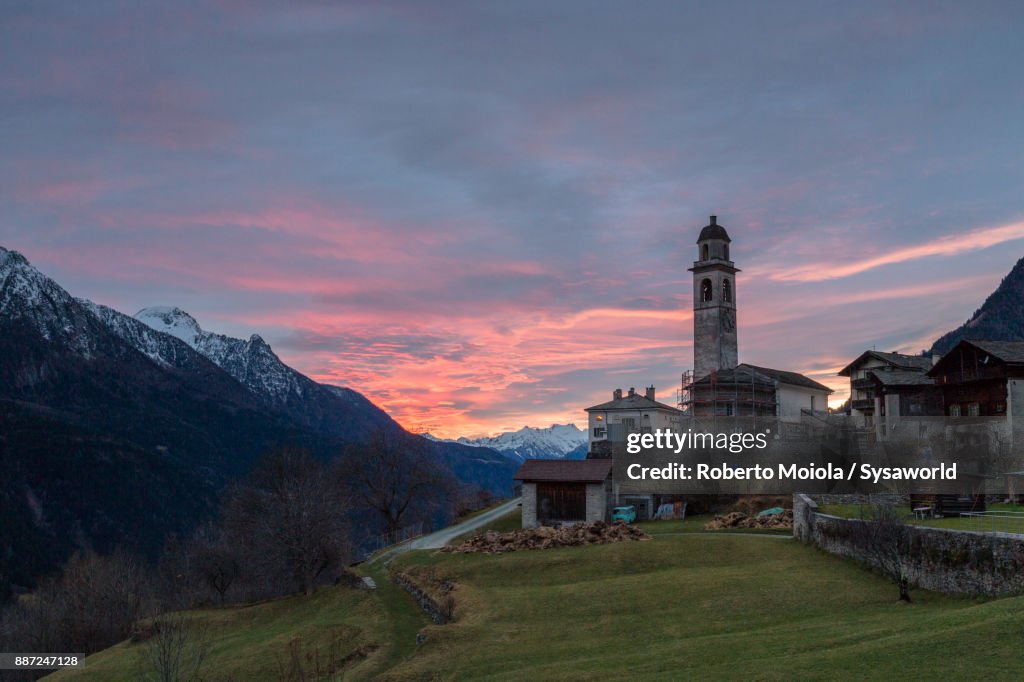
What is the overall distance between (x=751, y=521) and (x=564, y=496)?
16.1 m

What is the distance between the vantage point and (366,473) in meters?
93.5

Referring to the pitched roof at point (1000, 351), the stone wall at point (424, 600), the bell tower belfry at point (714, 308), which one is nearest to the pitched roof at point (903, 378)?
the pitched roof at point (1000, 351)

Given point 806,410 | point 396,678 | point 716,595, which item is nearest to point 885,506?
Answer: point 716,595

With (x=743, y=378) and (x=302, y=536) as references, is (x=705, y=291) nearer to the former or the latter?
(x=743, y=378)

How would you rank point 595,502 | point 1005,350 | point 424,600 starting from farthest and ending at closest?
point 1005,350 < point 595,502 < point 424,600

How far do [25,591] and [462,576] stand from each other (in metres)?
144

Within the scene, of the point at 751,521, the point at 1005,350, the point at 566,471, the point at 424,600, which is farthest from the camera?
the point at 1005,350

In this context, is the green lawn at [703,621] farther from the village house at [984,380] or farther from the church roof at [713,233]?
the church roof at [713,233]

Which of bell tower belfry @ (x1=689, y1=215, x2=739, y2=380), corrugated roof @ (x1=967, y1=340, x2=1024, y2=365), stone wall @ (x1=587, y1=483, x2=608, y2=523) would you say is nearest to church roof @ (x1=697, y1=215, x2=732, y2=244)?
bell tower belfry @ (x1=689, y1=215, x2=739, y2=380)

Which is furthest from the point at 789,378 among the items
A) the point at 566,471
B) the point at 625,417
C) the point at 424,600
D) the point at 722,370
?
the point at 424,600

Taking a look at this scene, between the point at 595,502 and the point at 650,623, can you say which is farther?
the point at 595,502

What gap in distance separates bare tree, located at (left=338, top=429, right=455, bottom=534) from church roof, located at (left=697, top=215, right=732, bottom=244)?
47.9 metres

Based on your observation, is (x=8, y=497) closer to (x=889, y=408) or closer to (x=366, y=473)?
(x=366, y=473)

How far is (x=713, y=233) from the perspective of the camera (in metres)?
114
